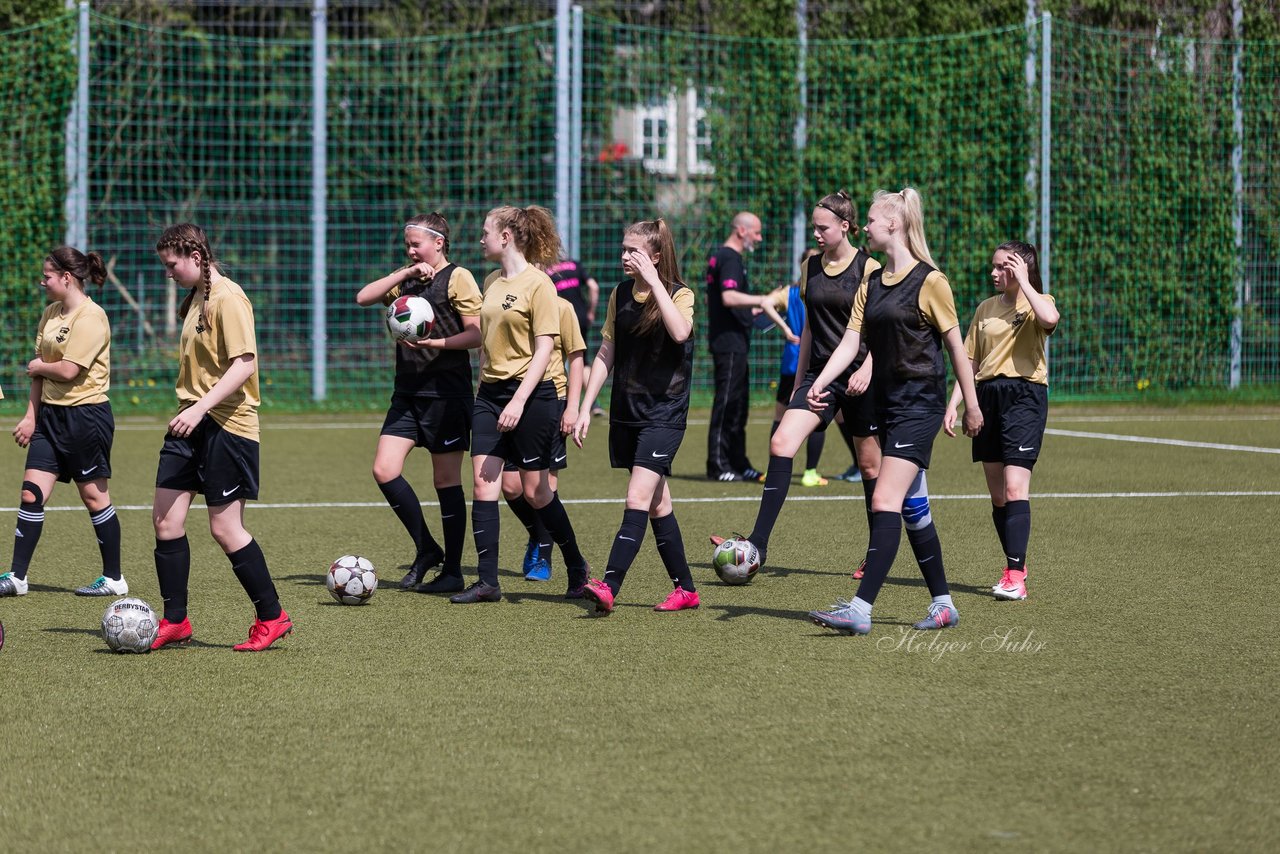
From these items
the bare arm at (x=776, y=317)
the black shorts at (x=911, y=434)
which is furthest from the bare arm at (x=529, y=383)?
the bare arm at (x=776, y=317)

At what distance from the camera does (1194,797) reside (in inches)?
172

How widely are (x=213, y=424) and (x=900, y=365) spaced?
274 cm

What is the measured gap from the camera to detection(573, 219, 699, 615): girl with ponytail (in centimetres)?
711

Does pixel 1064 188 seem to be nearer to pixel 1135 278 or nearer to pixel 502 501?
pixel 1135 278

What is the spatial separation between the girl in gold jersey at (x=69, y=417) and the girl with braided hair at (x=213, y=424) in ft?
4.64

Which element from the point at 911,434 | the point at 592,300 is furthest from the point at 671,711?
the point at 592,300

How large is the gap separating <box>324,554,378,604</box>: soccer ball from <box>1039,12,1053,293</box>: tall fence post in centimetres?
1350

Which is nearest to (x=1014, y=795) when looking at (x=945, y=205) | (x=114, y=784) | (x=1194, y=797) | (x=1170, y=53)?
(x=1194, y=797)

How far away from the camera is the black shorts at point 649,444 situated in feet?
23.5

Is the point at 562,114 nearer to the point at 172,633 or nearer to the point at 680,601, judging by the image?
the point at 680,601

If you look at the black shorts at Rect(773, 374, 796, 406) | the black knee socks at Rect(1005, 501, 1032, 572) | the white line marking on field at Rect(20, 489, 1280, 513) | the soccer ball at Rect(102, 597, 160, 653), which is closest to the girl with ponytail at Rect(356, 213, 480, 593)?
the soccer ball at Rect(102, 597, 160, 653)

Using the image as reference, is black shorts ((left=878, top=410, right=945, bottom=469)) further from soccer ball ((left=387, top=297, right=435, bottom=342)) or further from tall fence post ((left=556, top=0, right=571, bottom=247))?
tall fence post ((left=556, top=0, right=571, bottom=247))

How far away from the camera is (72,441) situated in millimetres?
7621

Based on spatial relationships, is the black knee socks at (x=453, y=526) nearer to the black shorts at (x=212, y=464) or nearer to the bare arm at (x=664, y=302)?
the bare arm at (x=664, y=302)
